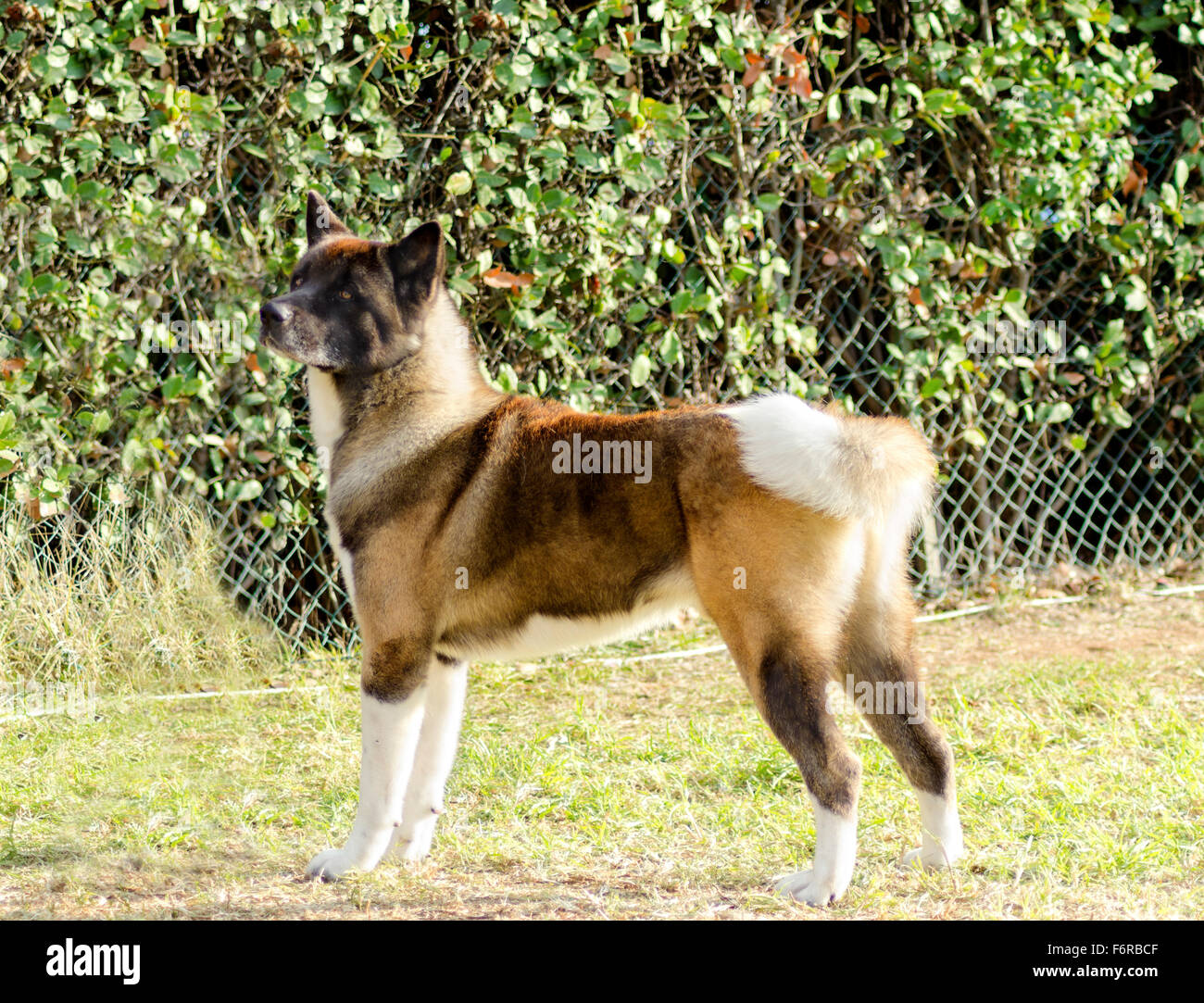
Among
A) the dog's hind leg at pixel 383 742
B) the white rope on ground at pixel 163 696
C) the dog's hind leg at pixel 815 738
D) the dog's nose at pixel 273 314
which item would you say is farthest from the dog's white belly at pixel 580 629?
the white rope on ground at pixel 163 696

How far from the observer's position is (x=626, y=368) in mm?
5117

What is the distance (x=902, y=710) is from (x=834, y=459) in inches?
26.3

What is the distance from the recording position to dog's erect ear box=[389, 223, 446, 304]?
124 inches

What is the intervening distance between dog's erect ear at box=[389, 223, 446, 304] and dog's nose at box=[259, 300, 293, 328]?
0.29 metres

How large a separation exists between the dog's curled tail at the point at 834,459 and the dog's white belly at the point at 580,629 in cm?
31

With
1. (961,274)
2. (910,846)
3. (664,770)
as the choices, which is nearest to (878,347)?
(961,274)

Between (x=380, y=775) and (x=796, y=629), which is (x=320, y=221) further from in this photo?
(x=796, y=629)

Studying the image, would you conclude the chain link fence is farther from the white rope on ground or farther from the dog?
the dog

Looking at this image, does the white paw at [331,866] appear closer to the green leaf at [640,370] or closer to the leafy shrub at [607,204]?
the leafy shrub at [607,204]

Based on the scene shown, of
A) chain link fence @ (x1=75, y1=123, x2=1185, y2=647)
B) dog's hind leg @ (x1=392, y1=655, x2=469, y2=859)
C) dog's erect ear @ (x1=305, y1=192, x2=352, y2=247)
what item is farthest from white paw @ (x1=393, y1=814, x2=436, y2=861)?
chain link fence @ (x1=75, y1=123, x2=1185, y2=647)

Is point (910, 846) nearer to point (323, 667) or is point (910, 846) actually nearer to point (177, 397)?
point (323, 667)

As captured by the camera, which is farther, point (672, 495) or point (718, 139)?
point (718, 139)

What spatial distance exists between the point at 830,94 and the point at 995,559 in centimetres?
226

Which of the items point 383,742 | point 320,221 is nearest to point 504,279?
point 320,221
